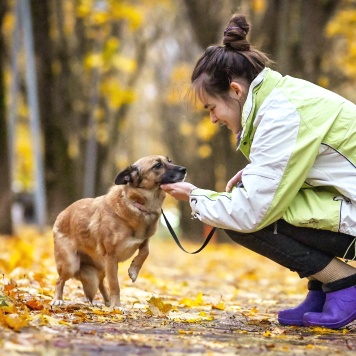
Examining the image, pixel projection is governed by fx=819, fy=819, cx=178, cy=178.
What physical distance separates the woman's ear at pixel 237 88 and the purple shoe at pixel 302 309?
1505 millimetres

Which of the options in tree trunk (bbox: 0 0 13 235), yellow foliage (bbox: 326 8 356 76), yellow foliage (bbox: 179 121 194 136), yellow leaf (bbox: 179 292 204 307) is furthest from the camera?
yellow foliage (bbox: 179 121 194 136)

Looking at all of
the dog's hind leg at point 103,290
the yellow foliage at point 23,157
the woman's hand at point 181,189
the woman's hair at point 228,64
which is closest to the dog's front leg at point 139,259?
the dog's hind leg at point 103,290

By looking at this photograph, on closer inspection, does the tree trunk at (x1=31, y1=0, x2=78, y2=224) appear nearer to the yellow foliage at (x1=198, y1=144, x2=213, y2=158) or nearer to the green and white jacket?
the yellow foliage at (x1=198, y1=144, x2=213, y2=158)

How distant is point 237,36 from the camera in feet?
18.3

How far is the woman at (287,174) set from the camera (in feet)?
16.7

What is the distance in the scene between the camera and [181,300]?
7129 mm

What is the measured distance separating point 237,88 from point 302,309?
5.25ft

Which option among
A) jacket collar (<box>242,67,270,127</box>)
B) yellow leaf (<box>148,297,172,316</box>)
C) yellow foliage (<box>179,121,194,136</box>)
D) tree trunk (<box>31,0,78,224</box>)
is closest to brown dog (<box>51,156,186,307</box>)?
yellow leaf (<box>148,297,172,316</box>)

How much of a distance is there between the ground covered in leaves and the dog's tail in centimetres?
13

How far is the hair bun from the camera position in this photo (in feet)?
18.2

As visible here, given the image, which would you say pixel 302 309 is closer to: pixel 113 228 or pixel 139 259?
pixel 139 259

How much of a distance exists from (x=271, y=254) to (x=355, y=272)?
569 millimetres

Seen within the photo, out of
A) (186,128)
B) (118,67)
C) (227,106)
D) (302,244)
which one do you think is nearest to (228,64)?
(227,106)

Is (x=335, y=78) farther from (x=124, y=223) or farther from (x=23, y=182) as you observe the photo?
(x=23, y=182)
